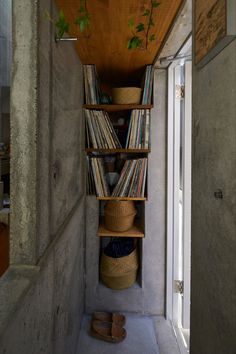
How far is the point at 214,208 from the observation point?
30.0 inches

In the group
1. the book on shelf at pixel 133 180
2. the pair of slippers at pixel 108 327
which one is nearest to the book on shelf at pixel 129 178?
the book on shelf at pixel 133 180

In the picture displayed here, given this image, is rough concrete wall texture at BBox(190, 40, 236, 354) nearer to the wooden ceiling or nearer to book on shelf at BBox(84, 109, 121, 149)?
the wooden ceiling

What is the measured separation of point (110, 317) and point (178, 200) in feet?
3.61

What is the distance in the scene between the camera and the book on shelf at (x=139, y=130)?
202 centimetres

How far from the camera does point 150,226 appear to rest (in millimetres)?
2078

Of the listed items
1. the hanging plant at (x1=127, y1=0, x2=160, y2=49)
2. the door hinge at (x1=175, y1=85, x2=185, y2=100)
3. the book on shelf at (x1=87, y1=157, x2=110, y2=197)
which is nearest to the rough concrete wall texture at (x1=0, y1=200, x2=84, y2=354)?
the book on shelf at (x1=87, y1=157, x2=110, y2=197)

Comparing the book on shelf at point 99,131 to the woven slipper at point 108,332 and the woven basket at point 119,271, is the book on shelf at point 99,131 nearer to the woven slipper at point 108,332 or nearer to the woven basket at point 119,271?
the woven basket at point 119,271

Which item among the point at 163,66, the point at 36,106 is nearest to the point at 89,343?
the point at 36,106

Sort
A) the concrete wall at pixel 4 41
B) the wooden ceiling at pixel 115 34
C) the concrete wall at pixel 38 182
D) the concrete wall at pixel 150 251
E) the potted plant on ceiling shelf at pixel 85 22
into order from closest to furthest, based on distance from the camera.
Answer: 1. the concrete wall at pixel 38 182
2. the potted plant on ceiling shelf at pixel 85 22
3. the wooden ceiling at pixel 115 34
4. the concrete wall at pixel 150 251
5. the concrete wall at pixel 4 41

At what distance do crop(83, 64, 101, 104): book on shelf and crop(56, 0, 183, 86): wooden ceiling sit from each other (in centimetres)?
5

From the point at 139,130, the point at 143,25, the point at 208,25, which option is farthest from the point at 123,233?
the point at 208,25

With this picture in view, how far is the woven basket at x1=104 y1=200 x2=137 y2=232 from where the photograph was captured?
204cm

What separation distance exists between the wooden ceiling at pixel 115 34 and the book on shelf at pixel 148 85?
0.06 m

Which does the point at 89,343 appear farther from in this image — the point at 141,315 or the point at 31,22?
the point at 31,22
